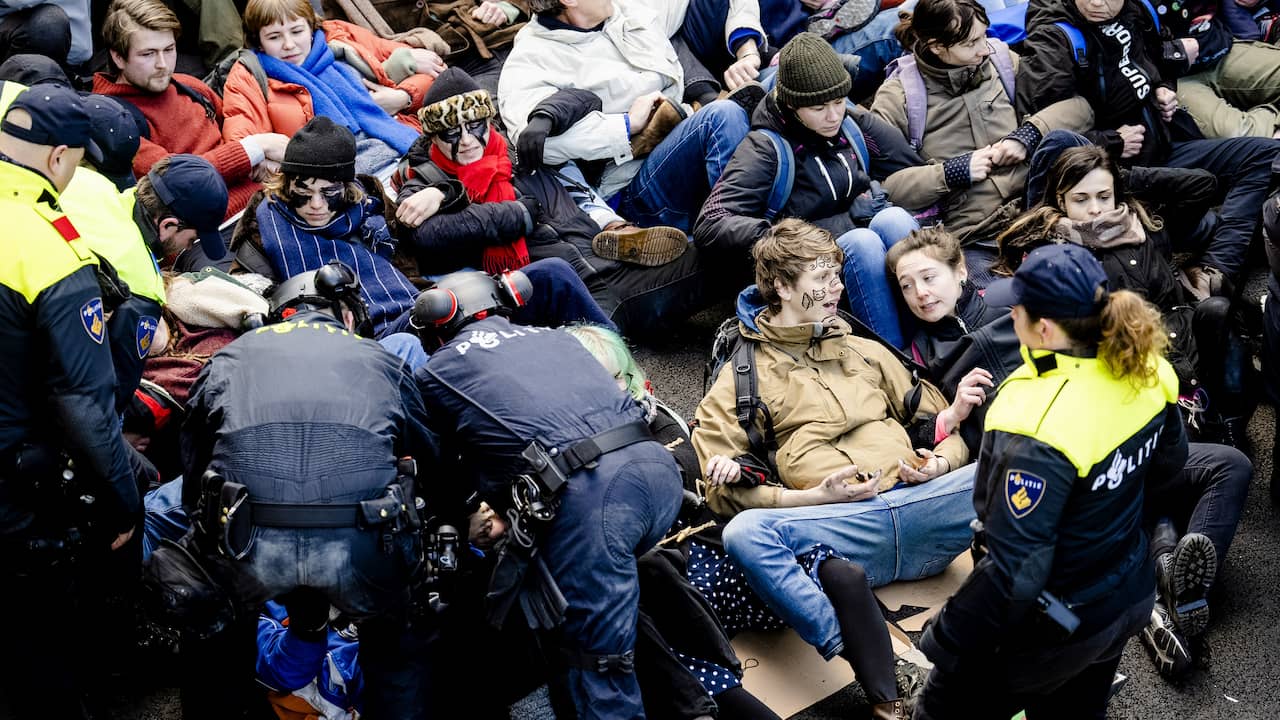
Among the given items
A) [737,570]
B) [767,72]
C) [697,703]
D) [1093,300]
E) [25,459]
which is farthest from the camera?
[767,72]

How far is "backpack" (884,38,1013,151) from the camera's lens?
18.7 ft

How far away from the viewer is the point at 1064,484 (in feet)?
9.86

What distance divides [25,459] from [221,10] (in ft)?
10.4

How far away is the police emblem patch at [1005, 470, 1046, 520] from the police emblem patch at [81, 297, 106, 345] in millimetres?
2440

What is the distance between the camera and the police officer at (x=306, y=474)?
125 inches

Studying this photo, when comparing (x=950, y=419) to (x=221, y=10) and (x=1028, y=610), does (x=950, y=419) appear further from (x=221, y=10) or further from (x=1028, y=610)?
(x=221, y=10)

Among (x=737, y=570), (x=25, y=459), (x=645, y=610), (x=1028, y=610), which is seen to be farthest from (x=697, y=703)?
(x=25, y=459)

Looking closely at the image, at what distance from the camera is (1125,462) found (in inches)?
121

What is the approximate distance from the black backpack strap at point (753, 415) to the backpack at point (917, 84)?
1.90 m

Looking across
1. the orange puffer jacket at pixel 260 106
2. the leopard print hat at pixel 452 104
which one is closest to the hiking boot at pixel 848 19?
the leopard print hat at pixel 452 104

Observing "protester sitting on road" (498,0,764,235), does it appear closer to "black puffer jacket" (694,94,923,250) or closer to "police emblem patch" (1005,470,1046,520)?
"black puffer jacket" (694,94,923,250)

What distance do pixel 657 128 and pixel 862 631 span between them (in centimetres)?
284

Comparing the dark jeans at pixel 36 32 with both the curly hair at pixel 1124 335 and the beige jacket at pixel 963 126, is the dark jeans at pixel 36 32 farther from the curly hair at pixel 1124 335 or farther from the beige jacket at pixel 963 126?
the curly hair at pixel 1124 335

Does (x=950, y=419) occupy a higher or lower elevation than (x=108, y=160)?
lower
